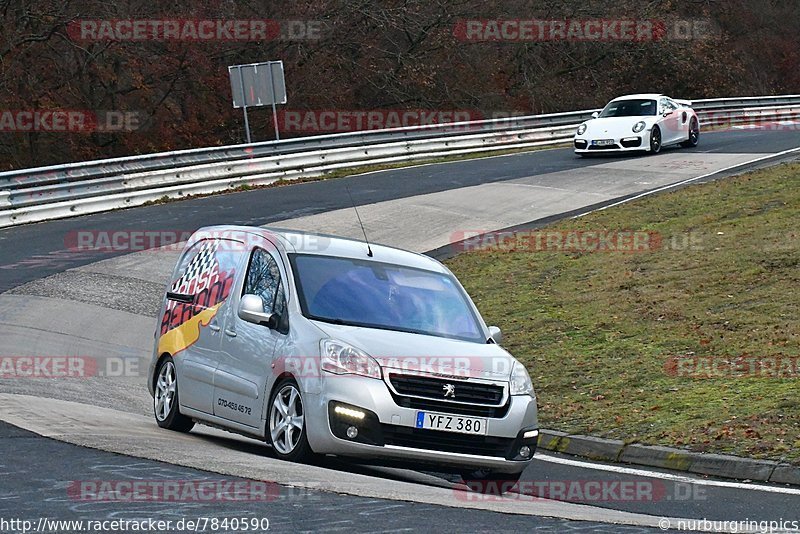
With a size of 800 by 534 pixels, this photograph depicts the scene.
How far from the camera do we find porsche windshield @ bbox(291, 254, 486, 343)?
9414 mm

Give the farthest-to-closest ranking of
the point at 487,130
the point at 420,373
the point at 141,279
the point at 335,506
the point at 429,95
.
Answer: the point at 429,95 → the point at 487,130 → the point at 141,279 → the point at 420,373 → the point at 335,506

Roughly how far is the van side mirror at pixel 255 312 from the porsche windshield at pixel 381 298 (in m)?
0.26

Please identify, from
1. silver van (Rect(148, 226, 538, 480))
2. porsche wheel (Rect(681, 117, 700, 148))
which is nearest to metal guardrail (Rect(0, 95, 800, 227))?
porsche wheel (Rect(681, 117, 700, 148))

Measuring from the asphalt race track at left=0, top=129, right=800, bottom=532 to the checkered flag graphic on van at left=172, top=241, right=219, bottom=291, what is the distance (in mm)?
1269

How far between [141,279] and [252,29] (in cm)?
2383

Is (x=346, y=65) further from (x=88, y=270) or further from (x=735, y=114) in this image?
(x=88, y=270)

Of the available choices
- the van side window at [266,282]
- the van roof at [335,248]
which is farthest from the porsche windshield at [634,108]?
the van side window at [266,282]

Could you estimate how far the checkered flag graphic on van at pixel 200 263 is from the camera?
10789 mm

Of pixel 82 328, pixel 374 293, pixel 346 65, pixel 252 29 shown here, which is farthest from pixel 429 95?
pixel 374 293

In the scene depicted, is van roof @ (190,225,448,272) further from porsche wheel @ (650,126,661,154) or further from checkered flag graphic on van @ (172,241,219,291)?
porsche wheel @ (650,126,661,154)

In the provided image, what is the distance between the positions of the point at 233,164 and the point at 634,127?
10154mm

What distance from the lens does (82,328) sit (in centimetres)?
1642

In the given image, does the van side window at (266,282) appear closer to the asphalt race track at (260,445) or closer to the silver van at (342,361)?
the silver van at (342,361)

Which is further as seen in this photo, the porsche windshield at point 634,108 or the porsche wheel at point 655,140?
the porsche windshield at point 634,108
